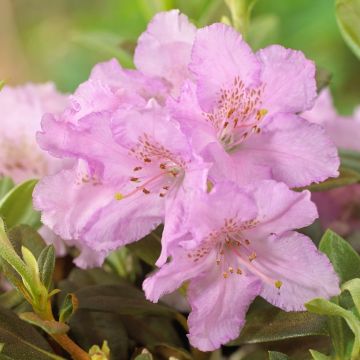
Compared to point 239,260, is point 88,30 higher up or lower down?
lower down

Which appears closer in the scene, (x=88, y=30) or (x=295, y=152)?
(x=295, y=152)

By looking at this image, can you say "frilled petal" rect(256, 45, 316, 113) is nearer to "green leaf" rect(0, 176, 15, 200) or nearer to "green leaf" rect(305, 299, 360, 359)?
"green leaf" rect(305, 299, 360, 359)

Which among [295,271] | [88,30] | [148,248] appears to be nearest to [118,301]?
[148,248]

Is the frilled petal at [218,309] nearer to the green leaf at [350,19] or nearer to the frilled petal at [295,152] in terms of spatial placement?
the frilled petal at [295,152]

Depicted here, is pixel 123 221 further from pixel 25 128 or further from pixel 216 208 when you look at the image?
pixel 25 128

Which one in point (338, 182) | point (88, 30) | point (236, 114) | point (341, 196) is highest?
point (236, 114)

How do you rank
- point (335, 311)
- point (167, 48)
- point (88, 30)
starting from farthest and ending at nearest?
1. point (88, 30)
2. point (167, 48)
3. point (335, 311)

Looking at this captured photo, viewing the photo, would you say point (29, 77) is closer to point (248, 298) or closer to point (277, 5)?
point (277, 5)

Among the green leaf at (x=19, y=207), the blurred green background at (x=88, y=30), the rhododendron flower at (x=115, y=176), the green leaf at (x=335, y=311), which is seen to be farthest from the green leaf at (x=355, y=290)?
the blurred green background at (x=88, y=30)

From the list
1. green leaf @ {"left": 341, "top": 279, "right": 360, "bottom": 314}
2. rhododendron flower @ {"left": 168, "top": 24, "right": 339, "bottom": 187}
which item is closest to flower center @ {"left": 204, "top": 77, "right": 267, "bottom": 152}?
rhododendron flower @ {"left": 168, "top": 24, "right": 339, "bottom": 187}
